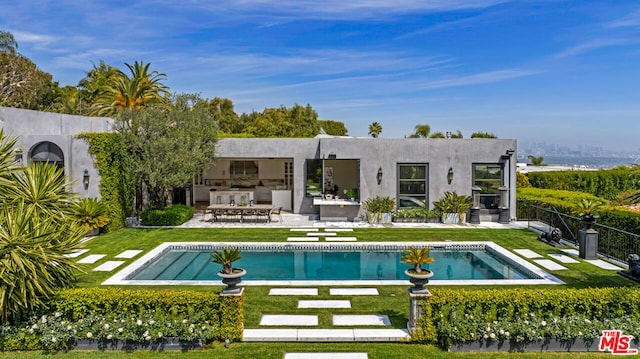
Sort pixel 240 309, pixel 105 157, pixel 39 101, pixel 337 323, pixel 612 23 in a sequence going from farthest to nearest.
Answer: pixel 39 101 → pixel 612 23 → pixel 105 157 → pixel 337 323 → pixel 240 309

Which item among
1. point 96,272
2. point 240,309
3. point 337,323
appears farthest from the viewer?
point 96,272

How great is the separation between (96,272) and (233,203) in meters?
10.5

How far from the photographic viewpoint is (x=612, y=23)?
23.5 meters

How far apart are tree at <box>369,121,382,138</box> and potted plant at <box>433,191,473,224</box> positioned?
5.36 metres

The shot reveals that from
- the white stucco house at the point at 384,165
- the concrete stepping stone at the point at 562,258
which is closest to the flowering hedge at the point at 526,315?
the concrete stepping stone at the point at 562,258

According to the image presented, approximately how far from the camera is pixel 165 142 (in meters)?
17.7

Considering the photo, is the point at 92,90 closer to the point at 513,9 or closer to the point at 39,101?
the point at 39,101

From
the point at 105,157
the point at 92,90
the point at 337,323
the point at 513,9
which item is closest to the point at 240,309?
the point at 337,323

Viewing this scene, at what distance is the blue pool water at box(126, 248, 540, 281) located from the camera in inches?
484

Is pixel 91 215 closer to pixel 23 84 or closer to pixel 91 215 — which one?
pixel 91 215

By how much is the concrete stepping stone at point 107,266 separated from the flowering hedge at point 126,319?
432 cm

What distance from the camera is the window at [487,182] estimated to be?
20.8 metres

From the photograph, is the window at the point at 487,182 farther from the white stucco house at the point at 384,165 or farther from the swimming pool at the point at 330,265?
the swimming pool at the point at 330,265

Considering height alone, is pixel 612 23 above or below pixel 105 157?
above
